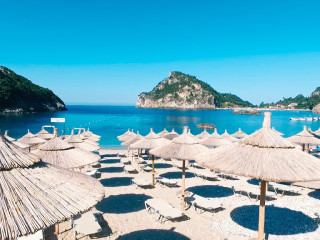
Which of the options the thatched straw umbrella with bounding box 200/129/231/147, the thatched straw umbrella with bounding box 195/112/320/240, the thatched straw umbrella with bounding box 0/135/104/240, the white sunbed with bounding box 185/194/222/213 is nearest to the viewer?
the thatched straw umbrella with bounding box 0/135/104/240

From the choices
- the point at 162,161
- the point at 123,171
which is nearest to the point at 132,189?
the point at 123,171

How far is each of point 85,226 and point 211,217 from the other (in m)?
4.54

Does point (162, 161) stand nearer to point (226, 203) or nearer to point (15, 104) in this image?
point (226, 203)

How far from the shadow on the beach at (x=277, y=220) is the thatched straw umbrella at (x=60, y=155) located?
6.06m

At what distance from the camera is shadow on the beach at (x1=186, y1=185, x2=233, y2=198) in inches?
481

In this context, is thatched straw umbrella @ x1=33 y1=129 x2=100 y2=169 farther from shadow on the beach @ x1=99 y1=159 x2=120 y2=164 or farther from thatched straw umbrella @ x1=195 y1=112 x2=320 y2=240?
shadow on the beach @ x1=99 y1=159 x2=120 y2=164

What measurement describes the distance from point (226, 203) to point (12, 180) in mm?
9211

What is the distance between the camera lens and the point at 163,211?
9.09 metres

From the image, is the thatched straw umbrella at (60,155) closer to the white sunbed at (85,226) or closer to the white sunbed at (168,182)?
the white sunbed at (85,226)

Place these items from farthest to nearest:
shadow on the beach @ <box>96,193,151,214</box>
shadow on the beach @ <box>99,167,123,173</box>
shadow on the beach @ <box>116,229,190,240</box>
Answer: shadow on the beach @ <box>99,167,123,173</box>
shadow on the beach @ <box>96,193,151,214</box>
shadow on the beach @ <box>116,229,190,240</box>

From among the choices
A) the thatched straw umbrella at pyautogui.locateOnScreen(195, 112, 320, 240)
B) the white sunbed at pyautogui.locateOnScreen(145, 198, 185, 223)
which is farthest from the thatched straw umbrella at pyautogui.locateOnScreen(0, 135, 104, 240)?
the white sunbed at pyautogui.locateOnScreen(145, 198, 185, 223)

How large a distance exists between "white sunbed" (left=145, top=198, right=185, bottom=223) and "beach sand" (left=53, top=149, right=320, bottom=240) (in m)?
0.24

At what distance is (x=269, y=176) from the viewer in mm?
5992

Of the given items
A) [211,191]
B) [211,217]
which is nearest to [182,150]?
[211,217]
